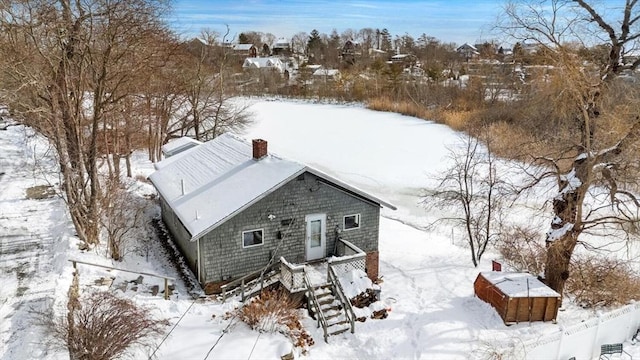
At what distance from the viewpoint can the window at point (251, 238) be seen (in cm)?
1411

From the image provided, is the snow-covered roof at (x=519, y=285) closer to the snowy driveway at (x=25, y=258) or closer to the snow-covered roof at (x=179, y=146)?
the snowy driveway at (x=25, y=258)

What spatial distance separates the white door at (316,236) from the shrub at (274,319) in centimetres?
321

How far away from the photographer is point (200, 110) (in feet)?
116

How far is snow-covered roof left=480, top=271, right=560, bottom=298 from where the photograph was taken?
41.8 feet

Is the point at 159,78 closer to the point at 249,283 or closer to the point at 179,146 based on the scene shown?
the point at 179,146

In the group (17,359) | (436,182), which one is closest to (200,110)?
(436,182)

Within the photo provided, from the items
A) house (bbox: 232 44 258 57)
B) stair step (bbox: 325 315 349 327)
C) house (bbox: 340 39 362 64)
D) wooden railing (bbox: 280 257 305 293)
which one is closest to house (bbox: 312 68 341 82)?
house (bbox: 340 39 362 64)

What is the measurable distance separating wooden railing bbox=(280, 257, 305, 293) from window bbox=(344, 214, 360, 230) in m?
2.98

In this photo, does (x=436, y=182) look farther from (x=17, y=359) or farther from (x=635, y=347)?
(x=17, y=359)

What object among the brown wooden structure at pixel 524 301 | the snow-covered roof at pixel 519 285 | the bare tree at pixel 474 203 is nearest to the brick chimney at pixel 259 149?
the bare tree at pixel 474 203

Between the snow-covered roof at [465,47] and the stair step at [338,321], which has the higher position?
the snow-covered roof at [465,47]

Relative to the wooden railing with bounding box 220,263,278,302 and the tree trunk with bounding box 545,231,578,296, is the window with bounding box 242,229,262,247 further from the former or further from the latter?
the tree trunk with bounding box 545,231,578,296

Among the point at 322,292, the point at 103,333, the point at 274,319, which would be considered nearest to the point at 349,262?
the point at 322,292

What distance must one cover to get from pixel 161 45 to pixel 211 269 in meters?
15.7
